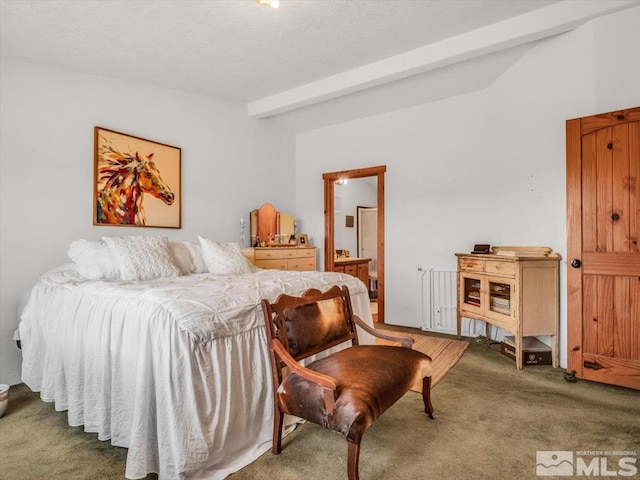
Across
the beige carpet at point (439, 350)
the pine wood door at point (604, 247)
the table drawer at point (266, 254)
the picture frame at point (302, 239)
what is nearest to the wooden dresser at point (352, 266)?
the picture frame at point (302, 239)

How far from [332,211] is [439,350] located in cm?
259

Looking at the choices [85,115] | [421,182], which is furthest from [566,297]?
[85,115]

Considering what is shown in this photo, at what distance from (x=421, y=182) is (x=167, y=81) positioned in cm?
316

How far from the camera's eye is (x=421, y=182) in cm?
449

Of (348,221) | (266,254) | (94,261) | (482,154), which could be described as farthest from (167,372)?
(348,221)

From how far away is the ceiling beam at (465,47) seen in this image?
104 inches

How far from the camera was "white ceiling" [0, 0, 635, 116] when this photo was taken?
250 cm

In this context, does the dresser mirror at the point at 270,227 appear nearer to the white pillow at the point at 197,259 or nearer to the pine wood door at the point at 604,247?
the white pillow at the point at 197,259

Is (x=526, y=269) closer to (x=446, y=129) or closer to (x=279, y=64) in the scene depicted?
(x=446, y=129)

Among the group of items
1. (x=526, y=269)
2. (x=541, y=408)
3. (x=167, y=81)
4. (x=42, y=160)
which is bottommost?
(x=541, y=408)
